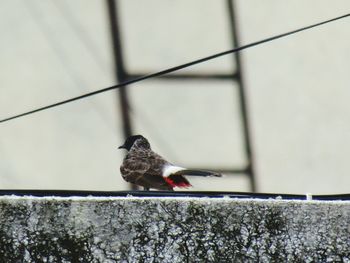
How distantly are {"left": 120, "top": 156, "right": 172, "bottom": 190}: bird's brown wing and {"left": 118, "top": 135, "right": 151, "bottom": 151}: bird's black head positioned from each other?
0.24 metres

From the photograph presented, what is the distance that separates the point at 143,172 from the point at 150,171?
0.04 meters

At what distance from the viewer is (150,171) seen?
6133mm

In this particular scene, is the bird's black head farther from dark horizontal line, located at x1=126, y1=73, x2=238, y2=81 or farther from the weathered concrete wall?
the weathered concrete wall

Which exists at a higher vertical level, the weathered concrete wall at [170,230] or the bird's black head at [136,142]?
the bird's black head at [136,142]

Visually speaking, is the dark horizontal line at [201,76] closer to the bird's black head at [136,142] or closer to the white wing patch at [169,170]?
the bird's black head at [136,142]

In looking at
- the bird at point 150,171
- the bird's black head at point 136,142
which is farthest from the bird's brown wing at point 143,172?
the bird's black head at point 136,142

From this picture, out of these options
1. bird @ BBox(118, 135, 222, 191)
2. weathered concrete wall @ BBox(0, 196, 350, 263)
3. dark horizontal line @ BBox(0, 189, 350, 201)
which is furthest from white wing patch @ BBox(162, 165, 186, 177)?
weathered concrete wall @ BBox(0, 196, 350, 263)

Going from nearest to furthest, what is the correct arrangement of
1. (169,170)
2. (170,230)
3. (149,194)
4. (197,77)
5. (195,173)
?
(170,230) → (149,194) → (195,173) → (169,170) → (197,77)

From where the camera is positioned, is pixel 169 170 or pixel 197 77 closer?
pixel 169 170

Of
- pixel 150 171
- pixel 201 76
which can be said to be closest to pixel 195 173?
pixel 150 171

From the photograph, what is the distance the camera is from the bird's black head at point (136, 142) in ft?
21.6

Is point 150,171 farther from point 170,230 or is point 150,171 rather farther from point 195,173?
point 170,230

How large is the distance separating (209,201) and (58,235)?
0.47m

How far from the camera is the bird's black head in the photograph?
6586 mm
